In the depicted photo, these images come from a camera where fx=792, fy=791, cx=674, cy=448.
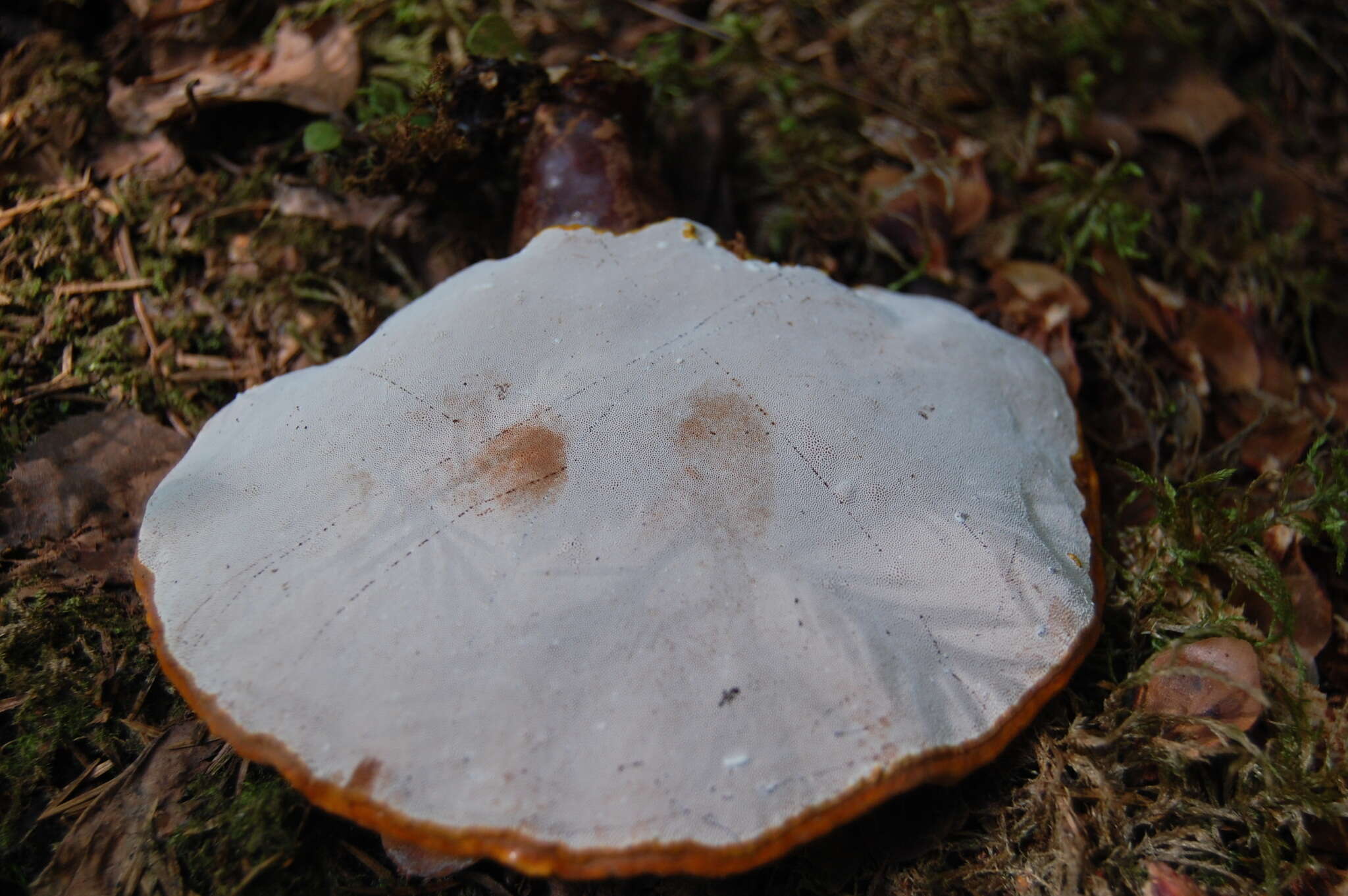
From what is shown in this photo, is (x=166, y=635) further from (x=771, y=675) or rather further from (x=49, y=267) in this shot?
(x=49, y=267)

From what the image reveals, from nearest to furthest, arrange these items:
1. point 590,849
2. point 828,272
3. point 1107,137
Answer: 1. point 590,849
2. point 828,272
3. point 1107,137

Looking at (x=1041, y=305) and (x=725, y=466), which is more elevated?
(x=725, y=466)

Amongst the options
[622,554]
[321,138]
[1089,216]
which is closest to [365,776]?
[622,554]

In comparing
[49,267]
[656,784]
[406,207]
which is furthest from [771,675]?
[49,267]

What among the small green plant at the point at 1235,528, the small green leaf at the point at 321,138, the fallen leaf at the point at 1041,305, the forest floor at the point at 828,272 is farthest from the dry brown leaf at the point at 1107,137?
the small green leaf at the point at 321,138

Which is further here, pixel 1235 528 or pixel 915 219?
pixel 915 219

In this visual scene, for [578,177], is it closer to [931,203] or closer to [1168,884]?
[931,203]

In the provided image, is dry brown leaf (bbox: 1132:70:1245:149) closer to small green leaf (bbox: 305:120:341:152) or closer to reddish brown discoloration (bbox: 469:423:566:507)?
reddish brown discoloration (bbox: 469:423:566:507)

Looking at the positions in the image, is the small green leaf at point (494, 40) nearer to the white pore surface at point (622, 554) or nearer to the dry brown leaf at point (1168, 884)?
the white pore surface at point (622, 554)
